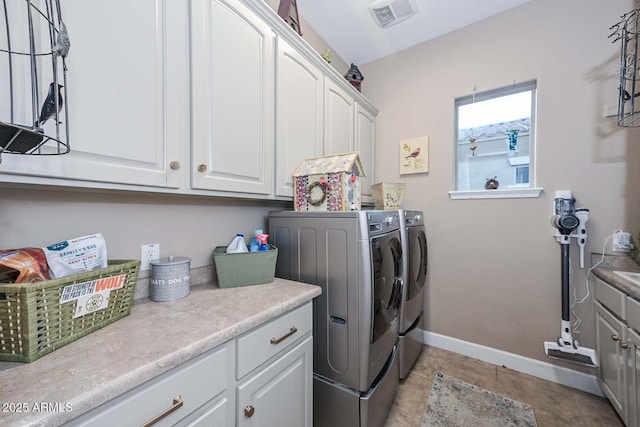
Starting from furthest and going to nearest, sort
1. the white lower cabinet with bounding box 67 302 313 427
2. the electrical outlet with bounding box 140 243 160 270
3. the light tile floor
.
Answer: the light tile floor, the electrical outlet with bounding box 140 243 160 270, the white lower cabinet with bounding box 67 302 313 427

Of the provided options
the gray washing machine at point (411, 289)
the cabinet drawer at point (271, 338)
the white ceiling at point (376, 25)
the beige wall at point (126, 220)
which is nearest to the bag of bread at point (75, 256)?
the beige wall at point (126, 220)

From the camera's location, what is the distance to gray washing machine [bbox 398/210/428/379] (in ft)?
5.54

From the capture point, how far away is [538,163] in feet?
6.14

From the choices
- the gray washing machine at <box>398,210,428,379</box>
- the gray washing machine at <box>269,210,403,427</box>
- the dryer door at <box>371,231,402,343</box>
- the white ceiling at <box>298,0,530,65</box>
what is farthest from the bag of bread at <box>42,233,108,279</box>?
the white ceiling at <box>298,0,530,65</box>

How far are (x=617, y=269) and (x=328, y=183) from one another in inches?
79.0

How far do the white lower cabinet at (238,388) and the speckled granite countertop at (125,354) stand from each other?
1.7 inches

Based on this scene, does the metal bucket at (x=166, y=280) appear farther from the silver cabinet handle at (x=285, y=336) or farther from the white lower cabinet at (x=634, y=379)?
the white lower cabinet at (x=634, y=379)

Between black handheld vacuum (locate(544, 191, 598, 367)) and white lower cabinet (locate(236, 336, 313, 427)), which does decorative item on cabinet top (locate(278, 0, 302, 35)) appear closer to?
white lower cabinet (locate(236, 336, 313, 427))

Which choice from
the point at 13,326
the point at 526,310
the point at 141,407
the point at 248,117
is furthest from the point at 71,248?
the point at 526,310

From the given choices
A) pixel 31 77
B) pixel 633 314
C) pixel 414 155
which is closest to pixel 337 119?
pixel 414 155

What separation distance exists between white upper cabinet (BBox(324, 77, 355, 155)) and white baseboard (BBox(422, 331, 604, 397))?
6.40 ft

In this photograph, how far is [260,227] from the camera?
1.66 m

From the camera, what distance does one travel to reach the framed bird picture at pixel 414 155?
7.55 ft

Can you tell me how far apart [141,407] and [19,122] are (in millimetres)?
795
